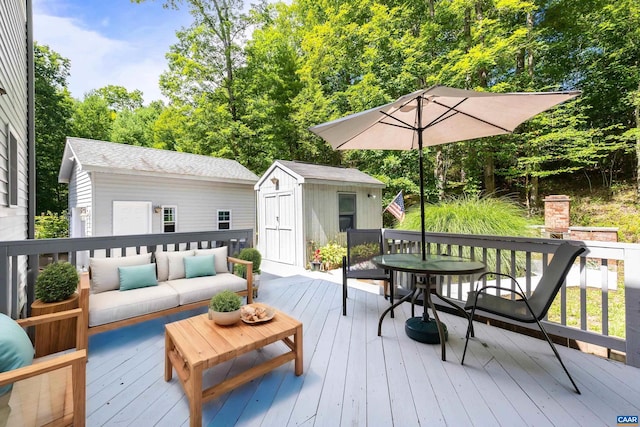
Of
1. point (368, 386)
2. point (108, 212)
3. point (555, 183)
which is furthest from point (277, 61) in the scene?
point (368, 386)

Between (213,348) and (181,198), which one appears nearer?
(213,348)

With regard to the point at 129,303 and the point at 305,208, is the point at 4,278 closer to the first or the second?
the point at 129,303

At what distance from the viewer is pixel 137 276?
10.2 feet

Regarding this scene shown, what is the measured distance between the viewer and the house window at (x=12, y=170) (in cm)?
309

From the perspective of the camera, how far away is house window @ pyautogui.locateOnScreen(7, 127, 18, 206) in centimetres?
309

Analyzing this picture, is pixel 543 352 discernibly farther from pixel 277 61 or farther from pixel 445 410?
pixel 277 61

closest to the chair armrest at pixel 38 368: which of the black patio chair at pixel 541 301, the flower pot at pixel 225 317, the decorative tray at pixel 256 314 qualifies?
the flower pot at pixel 225 317

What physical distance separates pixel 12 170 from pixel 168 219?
17.7 feet

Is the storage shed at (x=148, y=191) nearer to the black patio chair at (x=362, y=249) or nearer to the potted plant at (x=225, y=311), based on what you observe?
the black patio chair at (x=362, y=249)

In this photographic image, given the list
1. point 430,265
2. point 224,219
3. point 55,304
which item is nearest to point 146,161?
point 224,219

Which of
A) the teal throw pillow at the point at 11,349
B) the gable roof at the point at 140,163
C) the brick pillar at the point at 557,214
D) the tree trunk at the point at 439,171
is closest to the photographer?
the teal throw pillow at the point at 11,349

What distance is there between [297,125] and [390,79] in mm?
5121

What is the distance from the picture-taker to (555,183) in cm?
1118

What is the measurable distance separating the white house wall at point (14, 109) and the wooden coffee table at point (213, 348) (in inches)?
71.5
